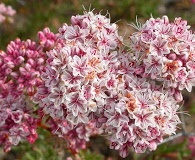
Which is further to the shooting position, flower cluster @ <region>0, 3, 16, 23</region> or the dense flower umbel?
flower cluster @ <region>0, 3, 16, 23</region>

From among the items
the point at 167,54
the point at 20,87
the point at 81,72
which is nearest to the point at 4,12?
the point at 20,87

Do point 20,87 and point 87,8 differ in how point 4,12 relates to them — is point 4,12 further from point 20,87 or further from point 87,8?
point 20,87

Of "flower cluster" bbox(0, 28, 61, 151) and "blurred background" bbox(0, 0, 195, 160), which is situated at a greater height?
"blurred background" bbox(0, 0, 195, 160)

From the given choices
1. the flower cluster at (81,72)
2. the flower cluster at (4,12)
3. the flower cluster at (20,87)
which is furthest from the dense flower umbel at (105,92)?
the flower cluster at (4,12)

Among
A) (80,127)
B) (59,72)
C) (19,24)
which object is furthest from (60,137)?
(19,24)

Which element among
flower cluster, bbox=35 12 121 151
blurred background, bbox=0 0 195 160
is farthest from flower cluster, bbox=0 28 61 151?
blurred background, bbox=0 0 195 160

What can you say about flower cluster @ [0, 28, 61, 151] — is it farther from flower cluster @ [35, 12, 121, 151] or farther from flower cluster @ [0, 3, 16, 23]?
flower cluster @ [0, 3, 16, 23]
